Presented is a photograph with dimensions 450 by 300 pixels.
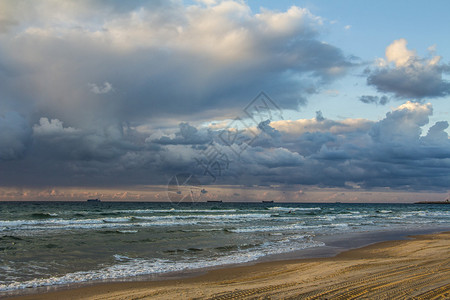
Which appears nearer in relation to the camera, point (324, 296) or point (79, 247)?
point (324, 296)

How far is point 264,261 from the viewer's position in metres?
14.5

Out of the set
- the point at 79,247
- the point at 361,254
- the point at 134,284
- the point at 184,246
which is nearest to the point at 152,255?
the point at 184,246

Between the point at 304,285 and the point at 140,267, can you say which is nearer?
the point at 304,285

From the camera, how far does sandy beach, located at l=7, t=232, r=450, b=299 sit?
25.0 feet

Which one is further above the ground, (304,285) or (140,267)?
(304,285)

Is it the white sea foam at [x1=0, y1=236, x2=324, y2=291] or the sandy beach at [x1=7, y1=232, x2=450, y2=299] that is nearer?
the sandy beach at [x1=7, y1=232, x2=450, y2=299]

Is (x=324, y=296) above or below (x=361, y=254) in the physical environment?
Result: above

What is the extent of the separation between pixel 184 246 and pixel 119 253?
3751mm

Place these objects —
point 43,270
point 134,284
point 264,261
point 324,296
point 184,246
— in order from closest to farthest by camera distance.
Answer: point 324,296, point 134,284, point 43,270, point 264,261, point 184,246

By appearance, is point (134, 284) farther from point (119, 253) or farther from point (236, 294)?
point (119, 253)

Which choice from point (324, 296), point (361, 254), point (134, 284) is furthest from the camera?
point (361, 254)

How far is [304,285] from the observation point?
28.2 feet

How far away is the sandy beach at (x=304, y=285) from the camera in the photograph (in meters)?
7.62

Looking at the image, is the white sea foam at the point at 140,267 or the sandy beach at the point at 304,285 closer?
the sandy beach at the point at 304,285
